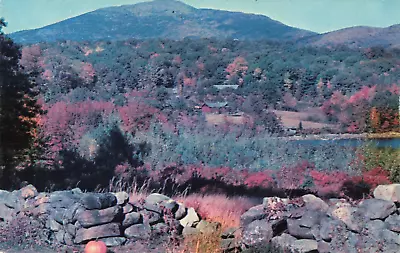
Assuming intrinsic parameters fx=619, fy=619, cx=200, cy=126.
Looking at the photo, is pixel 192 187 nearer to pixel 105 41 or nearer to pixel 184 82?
pixel 184 82

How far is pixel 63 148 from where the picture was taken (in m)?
7.68

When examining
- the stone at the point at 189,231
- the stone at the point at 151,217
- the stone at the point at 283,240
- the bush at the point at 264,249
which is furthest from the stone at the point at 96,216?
the stone at the point at 283,240

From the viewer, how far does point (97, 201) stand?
7215 mm

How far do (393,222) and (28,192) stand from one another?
14.4 feet

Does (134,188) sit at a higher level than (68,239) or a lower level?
higher

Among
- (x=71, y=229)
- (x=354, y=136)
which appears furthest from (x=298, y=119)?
(x=71, y=229)

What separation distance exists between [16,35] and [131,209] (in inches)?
104

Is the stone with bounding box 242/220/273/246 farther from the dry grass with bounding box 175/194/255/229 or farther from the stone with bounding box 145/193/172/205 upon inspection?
the stone with bounding box 145/193/172/205

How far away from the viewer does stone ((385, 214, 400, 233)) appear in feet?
20.7

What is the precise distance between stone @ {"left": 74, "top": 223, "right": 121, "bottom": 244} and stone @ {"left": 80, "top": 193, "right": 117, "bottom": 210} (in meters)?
0.23

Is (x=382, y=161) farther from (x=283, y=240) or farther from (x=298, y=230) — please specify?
(x=283, y=240)

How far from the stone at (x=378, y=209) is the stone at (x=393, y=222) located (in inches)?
1.8

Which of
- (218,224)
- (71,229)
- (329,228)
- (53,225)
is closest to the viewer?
(329,228)

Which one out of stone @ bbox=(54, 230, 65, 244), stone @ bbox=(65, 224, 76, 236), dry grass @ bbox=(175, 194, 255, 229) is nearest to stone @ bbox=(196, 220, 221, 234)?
dry grass @ bbox=(175, 194, 255, 229)
